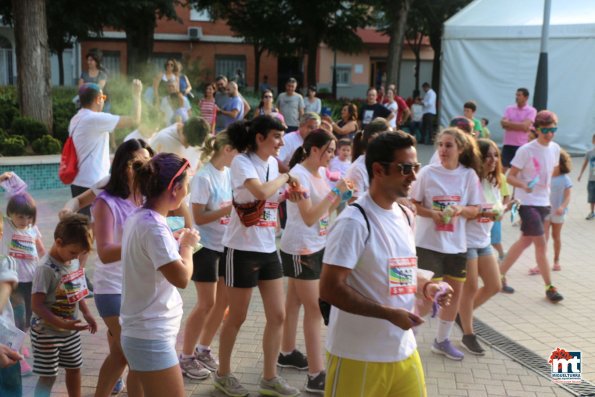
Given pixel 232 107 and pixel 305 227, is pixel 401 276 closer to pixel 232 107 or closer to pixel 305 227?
pixel 305 227

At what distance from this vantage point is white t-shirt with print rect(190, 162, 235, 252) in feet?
16.4

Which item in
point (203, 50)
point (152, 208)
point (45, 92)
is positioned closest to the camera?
point (152, 208)

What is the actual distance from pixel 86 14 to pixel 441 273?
81.5ft

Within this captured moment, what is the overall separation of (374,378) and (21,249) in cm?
305

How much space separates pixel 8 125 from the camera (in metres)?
15.4

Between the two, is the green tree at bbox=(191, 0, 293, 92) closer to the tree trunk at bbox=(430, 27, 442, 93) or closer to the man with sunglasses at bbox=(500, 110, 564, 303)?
the tree trunk at bbox=(430, 27, 442, 93)

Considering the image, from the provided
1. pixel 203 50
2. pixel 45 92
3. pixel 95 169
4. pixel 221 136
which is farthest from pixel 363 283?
pixel 203 50

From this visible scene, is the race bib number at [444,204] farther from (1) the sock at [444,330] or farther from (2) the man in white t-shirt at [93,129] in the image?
(2) the man in white t-shirt at [93,129]

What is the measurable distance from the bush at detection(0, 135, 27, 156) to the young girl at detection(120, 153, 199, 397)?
11225 millimetres

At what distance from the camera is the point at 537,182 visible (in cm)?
721

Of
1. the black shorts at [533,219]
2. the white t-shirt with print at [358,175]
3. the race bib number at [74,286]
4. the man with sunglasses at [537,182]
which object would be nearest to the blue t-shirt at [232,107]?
the man with sunglasses at [537,182]

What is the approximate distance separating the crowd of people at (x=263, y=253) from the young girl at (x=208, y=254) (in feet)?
0.04

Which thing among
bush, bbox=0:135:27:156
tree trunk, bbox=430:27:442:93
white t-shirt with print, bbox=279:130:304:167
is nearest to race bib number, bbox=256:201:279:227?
white t-shirt with print, bbox=279:130:304:167

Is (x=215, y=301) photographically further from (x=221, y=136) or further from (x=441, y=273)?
(x=441, y=273)
